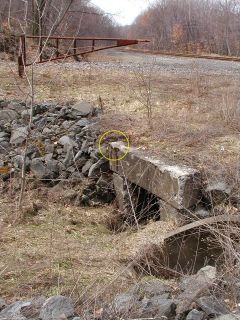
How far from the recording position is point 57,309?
3.32 m

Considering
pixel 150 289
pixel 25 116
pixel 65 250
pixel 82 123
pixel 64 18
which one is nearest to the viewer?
pixel 150 289

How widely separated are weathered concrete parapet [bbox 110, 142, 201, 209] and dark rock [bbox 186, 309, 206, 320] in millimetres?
2359

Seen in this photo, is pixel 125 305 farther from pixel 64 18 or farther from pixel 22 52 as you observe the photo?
pixel 64 18

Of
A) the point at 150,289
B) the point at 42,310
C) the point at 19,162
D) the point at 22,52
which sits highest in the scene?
the point at 22,52

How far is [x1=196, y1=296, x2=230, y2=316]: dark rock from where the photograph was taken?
337 cm

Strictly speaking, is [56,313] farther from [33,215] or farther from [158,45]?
[158,45]

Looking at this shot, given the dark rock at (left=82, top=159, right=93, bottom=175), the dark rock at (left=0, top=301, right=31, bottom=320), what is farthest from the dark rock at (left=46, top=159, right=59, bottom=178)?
the dark rock at (left=0, top=301, right=31, bottom=320)

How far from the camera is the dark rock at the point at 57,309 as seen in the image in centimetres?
326

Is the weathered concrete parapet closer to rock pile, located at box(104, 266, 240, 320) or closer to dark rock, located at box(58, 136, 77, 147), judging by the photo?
dark rock, located at box(58, 136, 77, 147)

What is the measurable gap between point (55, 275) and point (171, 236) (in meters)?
1.68

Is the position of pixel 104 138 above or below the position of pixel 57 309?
above

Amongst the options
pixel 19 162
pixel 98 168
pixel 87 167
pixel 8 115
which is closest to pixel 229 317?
pixel 98 168

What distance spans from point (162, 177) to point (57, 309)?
294 centimetres

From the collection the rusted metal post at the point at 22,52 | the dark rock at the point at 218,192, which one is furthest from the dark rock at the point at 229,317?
the rusted metal post at the point at 22,52
